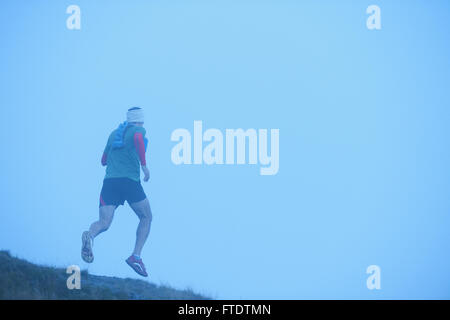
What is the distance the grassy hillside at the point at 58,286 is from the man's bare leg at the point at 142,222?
672 millimetres

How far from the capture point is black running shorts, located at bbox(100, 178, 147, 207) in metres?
9.15

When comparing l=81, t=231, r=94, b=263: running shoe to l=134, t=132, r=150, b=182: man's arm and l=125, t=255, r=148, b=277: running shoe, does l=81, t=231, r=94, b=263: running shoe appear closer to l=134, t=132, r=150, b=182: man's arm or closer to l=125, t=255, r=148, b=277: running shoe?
l=125, t=255, r=148, b=277: running shoe

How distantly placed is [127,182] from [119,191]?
0.19 metres

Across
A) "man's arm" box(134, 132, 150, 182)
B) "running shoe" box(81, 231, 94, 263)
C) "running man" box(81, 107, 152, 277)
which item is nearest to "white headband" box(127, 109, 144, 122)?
"running man" box(81, 107, 152, 277)

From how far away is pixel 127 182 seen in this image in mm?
9156

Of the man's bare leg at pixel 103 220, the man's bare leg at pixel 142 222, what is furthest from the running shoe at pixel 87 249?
the man's bare leg at pixel 142 222

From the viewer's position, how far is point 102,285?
28.9 feet

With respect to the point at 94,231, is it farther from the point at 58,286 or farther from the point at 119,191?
the point at 58,286

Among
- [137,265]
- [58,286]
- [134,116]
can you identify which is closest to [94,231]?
[137,265]
